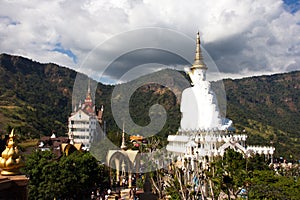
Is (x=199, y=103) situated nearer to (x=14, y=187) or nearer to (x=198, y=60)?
(x=198, y=60)

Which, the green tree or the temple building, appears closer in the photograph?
the green tree

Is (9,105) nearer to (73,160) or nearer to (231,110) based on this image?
(231,110)

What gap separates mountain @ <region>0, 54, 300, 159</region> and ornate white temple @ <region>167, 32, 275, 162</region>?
20.2 m

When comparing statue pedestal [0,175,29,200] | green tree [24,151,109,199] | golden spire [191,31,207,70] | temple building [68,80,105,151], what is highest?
golden spire [191,31,207,70]

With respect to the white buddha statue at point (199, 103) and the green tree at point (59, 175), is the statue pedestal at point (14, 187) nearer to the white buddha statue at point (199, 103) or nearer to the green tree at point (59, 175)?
the green tree at point (59, 175)

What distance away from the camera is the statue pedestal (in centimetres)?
515

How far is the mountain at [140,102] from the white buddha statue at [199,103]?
64.1ft

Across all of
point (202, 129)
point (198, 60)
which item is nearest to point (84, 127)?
point (198, 60)

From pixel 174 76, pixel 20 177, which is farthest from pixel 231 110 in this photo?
pixel 20 177

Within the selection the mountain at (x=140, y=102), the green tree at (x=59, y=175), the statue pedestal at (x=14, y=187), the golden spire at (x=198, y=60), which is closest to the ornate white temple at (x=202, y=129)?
the golden spire at (x=198, y=60)

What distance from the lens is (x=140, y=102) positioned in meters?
104

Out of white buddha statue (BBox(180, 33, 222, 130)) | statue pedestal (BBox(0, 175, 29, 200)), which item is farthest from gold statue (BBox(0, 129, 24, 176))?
white buddha statue (BBox(180, 33, 222, 130))

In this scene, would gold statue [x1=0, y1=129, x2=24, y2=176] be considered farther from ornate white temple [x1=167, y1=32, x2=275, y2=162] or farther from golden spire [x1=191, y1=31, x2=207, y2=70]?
golden spire [x1=191, y1=31, x2=207, y2=70]

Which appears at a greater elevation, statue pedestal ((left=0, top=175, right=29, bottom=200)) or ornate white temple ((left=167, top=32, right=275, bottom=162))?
ornate white temple ((left=167, top=32, right=275, bottom=162))
